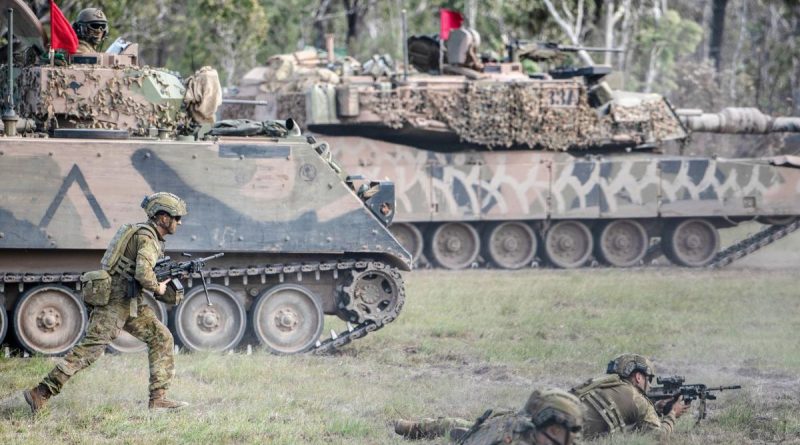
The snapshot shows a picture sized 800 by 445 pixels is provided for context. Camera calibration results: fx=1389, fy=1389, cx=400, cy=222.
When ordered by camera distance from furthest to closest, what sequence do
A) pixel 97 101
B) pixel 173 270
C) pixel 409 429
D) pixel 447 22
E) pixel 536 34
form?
1. pixel 536 34
2. pixel 447 22
3. pixel 97 101
4. pixel 173 270
5. pixel 409 429

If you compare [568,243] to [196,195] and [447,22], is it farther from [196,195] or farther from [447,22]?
[196,195]

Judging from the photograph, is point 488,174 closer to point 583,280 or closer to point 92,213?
point 583,280

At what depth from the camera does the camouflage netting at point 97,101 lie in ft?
46.1

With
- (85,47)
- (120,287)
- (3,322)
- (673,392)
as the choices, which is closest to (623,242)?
(85,47)

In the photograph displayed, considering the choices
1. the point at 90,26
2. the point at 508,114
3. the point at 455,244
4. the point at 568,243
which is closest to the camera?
the point at 90,26

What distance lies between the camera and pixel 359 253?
13969 mm

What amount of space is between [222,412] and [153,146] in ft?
12.1

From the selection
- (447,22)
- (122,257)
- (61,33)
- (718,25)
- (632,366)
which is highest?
(718,25)

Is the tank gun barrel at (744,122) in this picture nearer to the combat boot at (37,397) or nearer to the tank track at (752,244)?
the tank track at (752,244)

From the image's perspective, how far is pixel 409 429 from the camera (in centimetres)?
959

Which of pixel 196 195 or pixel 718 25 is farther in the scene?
pixel 718 25

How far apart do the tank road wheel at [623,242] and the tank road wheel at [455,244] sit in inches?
82.5

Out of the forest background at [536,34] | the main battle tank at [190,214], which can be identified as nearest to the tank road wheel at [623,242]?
the main battle tank at [190,214]

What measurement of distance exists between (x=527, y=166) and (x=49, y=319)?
10644mm
